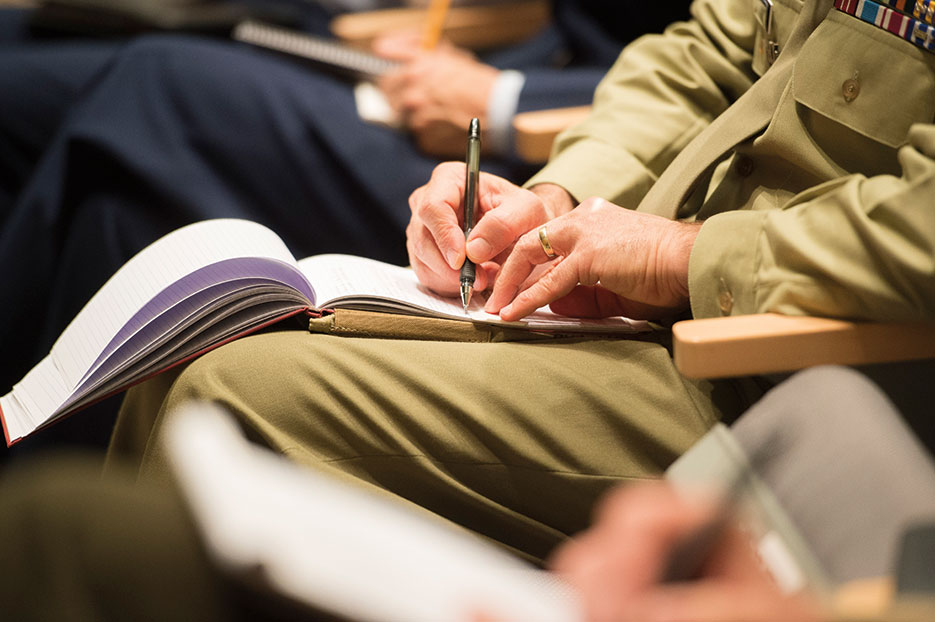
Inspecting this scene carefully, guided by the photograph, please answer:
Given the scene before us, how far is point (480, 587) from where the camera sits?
0.54m

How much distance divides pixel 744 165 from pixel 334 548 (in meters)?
→ 0.64

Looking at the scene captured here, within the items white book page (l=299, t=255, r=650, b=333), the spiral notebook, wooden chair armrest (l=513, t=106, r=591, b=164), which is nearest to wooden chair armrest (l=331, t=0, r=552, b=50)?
the spiral notebook

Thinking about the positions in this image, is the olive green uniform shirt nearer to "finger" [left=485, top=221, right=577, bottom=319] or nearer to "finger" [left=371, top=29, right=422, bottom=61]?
"finger" [left=485, top=221, right=577, bottom=319]

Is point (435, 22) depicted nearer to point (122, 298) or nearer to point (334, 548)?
point (122, 298)

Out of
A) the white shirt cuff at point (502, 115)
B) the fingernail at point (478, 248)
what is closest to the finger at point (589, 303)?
the fingernail at point (478, 248)

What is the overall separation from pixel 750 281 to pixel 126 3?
1456mm

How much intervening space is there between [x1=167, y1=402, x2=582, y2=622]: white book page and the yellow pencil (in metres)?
1.46

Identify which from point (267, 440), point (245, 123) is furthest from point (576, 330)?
point (245, 123)

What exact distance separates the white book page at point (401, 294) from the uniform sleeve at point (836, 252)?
14 centimetres

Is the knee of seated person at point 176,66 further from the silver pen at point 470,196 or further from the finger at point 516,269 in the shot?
the finger at point 516,269

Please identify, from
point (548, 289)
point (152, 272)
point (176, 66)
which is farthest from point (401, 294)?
point (176, 66)

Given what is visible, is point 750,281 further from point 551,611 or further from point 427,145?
point 427,145

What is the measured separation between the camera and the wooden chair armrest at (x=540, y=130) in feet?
Answer: 4.25

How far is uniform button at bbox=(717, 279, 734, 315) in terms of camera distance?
801 mm
